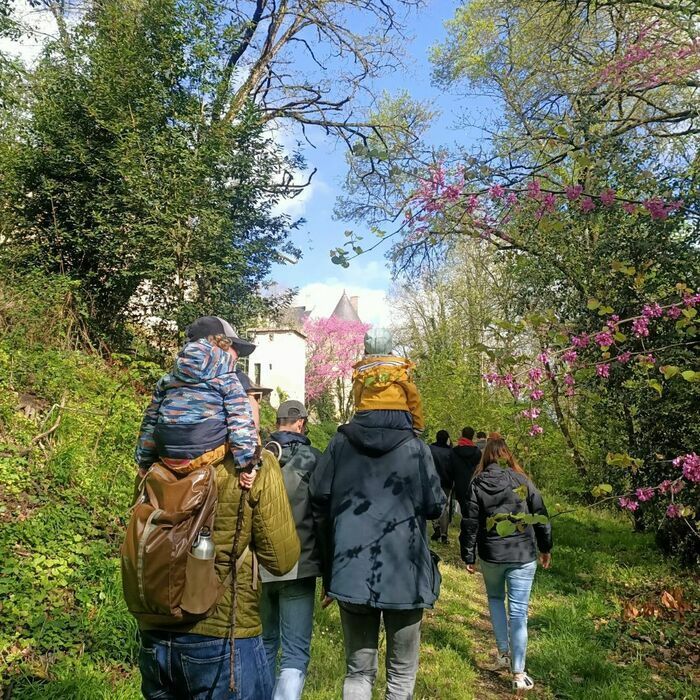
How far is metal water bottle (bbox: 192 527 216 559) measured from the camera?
6.47 feet

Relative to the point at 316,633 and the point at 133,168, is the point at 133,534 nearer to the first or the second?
A: the point at 316,633

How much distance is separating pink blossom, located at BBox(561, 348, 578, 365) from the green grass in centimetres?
248

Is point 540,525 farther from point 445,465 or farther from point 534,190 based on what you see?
point 445,465

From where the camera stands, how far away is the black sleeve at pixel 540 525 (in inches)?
162

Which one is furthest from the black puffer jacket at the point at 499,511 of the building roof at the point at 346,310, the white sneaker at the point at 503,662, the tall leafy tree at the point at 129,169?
the building roof at the point at 346,310

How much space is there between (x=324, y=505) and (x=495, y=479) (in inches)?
73.5

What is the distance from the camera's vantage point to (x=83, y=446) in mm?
5754

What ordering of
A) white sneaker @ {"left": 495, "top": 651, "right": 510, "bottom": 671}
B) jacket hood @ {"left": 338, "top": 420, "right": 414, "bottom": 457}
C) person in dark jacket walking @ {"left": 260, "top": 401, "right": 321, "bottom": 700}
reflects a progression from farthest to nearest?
white sneaker @ {"left": 495, "top": 651, "right": 510, "bottom": 671} < person in dark jacket walking @ {"left": 260, "top": 401, "right": 321, "bottom": 700} < jacket hood @ {"left": 338, "top": 420, "right": 414, "bottom": 457}

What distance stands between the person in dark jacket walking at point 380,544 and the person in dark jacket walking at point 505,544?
149 centimetres

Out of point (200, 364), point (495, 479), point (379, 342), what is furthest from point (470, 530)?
point (200, 364)

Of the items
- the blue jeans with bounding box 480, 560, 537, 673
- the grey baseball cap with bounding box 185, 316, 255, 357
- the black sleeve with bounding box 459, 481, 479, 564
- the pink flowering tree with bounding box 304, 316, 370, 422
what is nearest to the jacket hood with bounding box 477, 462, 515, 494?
the black sleeve with bounding box 459, 481, 479, 564

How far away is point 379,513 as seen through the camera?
270 centimetres

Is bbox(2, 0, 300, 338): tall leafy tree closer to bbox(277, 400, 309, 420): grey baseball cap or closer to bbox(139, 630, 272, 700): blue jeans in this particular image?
bbox(277, 400, 309, 420): grey baseball cap

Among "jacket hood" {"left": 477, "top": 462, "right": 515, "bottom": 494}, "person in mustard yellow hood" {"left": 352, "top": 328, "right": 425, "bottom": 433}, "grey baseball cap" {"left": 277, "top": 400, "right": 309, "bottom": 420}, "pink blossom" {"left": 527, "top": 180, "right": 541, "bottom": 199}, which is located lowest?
"jacket hood" {"left": 477, "top": 462, "right": 515, "bottom": 494}
